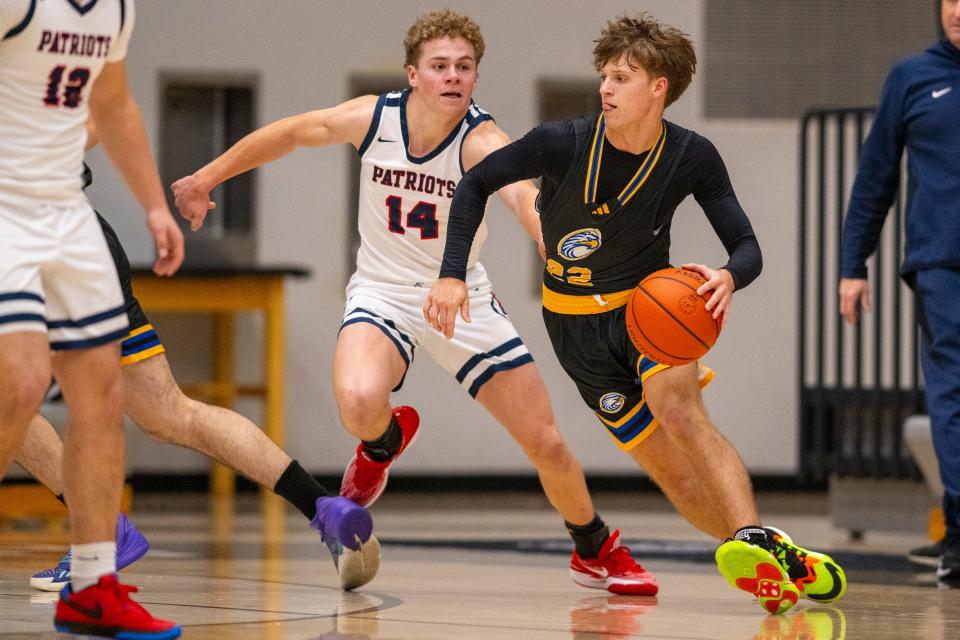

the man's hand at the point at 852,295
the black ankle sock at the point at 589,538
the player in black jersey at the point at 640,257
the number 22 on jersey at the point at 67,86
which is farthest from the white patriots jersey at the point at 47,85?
the man's hand at the point at 852,295

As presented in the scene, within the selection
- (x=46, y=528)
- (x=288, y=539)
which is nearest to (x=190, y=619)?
(x=288, y=539)

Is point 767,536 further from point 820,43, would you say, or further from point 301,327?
point 820,43

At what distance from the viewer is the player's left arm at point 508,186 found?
464cm

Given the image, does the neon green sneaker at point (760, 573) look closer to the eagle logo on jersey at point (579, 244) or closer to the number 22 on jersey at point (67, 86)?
the eagle logo on jersey at point (579, 244)

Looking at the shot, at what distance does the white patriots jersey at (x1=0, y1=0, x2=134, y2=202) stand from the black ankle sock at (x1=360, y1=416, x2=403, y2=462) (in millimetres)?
1792

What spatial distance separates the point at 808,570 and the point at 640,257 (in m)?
1.06

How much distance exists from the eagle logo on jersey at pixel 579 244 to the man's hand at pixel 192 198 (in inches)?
42.9

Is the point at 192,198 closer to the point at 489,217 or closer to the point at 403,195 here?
the point at 403,195

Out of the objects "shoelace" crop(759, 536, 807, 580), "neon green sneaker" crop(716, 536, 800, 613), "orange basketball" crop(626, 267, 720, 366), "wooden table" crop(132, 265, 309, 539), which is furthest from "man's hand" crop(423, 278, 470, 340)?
"wooden table" crop(132, 265, 309, 539)

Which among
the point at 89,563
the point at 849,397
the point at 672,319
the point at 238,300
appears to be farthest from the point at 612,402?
the point at 238,300

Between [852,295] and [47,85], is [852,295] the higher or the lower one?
the lower one

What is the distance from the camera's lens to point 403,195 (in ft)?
15.8

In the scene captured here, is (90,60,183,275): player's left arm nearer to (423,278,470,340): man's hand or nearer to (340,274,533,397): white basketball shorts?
(423,278,470,340): man's hand

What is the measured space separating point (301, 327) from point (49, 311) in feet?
24.9
